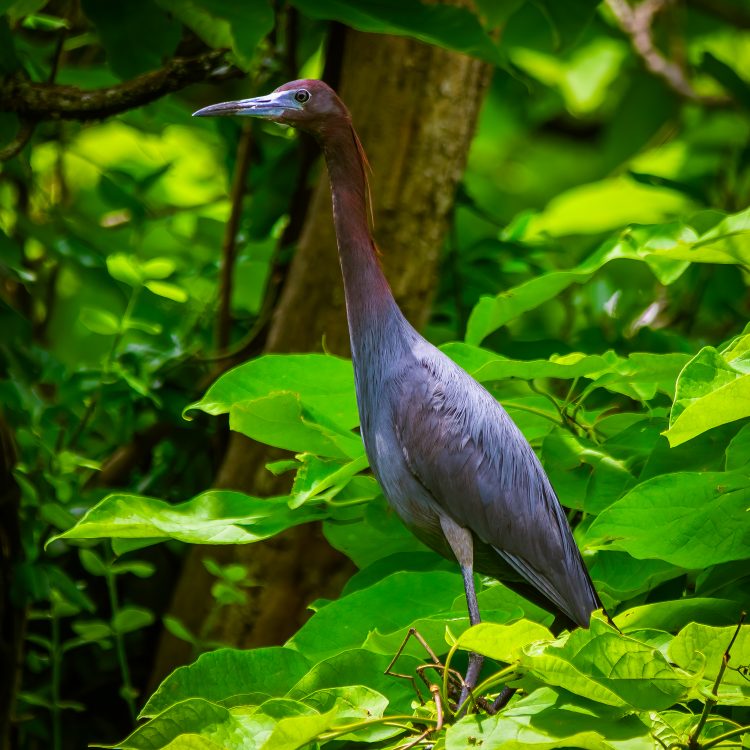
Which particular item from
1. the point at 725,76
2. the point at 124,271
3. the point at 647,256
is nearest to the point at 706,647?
the point at 647,256

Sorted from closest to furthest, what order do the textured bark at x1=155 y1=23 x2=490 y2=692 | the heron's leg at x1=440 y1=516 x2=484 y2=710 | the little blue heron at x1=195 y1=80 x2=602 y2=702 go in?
the heron's leg at x1=440 y1=516 x2=484 y2=710 < the little blue heron at x1=195 y1=80 x2=602 y2=702 < the textured bark at x1=155 y1=23 x2=490 y2=692

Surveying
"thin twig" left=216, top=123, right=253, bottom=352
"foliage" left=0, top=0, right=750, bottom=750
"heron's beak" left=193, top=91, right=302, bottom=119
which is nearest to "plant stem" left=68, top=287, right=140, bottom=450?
"foliage" left=0, top=0, right=750, bottom=750

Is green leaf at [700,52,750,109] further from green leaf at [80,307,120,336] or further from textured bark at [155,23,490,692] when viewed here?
green leaf at [80,307,120,336]

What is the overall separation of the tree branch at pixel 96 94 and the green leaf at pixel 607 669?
5.05 ft

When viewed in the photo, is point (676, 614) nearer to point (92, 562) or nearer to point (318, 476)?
point (318, 476)

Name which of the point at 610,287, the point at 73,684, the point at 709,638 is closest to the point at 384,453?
the point at 709,638

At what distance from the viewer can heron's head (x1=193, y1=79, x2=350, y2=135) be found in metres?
1.90

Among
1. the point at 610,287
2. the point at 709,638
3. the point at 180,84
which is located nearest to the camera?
the point at 709,638

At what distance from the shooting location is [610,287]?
323 centimetres

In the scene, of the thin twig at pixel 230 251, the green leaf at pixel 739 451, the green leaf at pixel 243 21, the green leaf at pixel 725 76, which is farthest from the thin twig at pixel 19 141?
the green leaf at pixel 725 76

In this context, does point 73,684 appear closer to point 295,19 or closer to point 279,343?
point 279,343

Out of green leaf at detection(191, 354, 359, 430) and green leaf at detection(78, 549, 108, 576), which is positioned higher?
green leaf at detection(191, 354, 359, 430)

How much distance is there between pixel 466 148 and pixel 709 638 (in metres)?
1.60

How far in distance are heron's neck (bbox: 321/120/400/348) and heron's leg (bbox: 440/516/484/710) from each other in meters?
0.36
